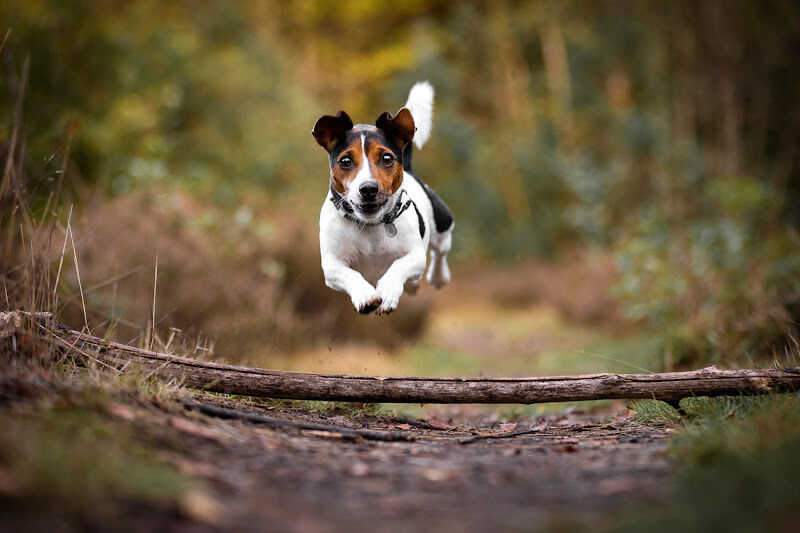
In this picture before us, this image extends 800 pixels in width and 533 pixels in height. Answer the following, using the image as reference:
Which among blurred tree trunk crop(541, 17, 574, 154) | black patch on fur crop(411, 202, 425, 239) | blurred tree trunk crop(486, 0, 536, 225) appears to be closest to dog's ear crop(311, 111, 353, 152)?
black patch on fur crop(411, 202, 425, 239)

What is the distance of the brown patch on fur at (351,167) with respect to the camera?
4.56 meters

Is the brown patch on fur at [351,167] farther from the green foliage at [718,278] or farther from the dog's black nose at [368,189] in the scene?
the green foliage at [718,278]

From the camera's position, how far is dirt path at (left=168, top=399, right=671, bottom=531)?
226 cm

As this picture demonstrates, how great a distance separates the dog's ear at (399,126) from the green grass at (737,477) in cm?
253

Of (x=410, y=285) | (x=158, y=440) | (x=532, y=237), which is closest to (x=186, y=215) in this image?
(x=410, y=285)

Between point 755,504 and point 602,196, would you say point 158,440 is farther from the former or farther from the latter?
point 602,196

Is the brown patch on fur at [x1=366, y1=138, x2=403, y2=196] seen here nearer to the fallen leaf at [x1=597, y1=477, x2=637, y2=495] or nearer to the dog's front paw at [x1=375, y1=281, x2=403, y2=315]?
the dog's front paw at [x1=375, y1=281, x2=403, y2=315]

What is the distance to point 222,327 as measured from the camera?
299 inches

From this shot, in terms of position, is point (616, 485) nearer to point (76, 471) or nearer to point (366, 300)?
point (76, 471)

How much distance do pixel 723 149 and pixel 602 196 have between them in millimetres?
5000

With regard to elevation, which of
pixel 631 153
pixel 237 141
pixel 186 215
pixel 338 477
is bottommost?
pixel 338 477

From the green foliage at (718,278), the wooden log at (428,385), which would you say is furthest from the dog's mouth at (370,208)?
A: the green foliage at (718,278)

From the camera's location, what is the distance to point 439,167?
23.4m

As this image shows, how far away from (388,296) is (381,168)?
0.82m
